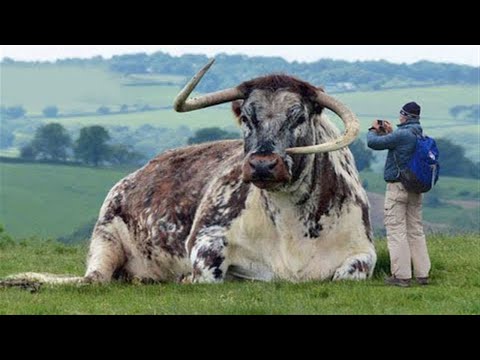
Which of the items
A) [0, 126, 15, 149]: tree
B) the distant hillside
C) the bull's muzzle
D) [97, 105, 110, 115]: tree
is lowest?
[0, 126, 15, 149]: tree

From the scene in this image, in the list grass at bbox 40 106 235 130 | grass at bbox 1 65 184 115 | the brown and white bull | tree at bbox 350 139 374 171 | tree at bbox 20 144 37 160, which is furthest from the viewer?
grass at bbox 1 65 184 115

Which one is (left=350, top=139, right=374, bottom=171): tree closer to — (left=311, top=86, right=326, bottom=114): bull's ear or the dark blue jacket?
(left=311, top=86, right=326, bottom=114): bull's ear

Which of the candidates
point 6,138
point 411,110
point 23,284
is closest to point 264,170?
point 411,110

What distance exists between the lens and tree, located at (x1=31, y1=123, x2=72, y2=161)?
96875mm

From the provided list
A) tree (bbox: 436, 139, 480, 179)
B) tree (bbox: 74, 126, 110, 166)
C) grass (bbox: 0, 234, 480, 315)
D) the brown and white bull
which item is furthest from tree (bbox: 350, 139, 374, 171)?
grass (bbox: 0, 234, 480, 315)

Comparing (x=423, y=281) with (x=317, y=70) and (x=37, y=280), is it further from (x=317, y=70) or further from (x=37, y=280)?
(x=317, y=70)

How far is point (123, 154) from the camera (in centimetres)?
9088

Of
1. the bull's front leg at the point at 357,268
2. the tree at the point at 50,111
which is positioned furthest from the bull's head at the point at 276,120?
the tree at the point at 50,111

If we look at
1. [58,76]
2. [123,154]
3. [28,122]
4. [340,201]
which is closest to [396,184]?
[340,201]

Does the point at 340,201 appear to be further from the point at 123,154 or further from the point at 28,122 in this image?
the point at 28,122

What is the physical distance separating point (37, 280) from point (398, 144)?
5.30 metres

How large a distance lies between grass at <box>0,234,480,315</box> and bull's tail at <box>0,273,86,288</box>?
43cm

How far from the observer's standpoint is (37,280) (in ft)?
58.1

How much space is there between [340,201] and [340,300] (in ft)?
8.33
